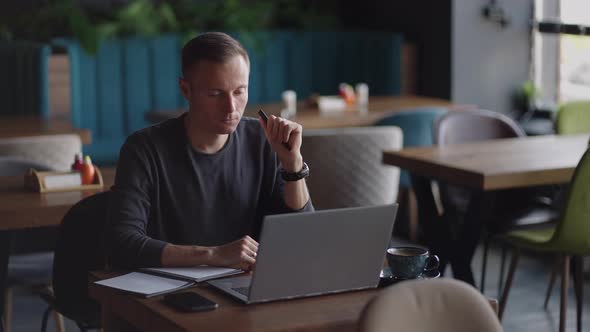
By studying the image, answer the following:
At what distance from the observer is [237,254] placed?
238 centimetres

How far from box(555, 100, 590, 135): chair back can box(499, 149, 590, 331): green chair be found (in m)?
1.14

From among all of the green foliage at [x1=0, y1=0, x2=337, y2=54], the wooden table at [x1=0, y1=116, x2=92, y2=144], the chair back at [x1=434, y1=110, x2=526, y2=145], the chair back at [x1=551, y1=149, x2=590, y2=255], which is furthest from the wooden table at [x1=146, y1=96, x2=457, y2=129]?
the chair back at [x1=551, y1=149, x2=590, y2=255]

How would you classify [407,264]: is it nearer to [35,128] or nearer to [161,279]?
[161,279]

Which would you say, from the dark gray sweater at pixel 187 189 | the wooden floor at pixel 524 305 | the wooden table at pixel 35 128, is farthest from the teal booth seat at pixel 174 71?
Answer: the dark gray sweater at pixel 187 189

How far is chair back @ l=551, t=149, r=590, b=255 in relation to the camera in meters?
3.84

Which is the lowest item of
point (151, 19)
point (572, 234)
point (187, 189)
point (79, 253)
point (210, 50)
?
point (572, 234)

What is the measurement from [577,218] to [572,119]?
1435 mm

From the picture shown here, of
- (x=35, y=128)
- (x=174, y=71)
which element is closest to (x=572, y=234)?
(x=35, y=128)

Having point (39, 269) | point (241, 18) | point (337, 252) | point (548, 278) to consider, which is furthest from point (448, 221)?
point (241, 18)

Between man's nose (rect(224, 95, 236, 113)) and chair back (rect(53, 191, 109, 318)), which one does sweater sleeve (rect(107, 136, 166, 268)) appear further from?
chair back (rect(53, 191, 109, 318))

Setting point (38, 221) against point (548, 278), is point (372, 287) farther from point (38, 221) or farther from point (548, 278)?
point (548, 278)

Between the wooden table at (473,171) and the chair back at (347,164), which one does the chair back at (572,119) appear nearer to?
the wooden table at (473,171)

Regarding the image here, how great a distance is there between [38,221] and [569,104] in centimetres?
302

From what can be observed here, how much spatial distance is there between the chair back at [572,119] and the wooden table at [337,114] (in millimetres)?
1073
